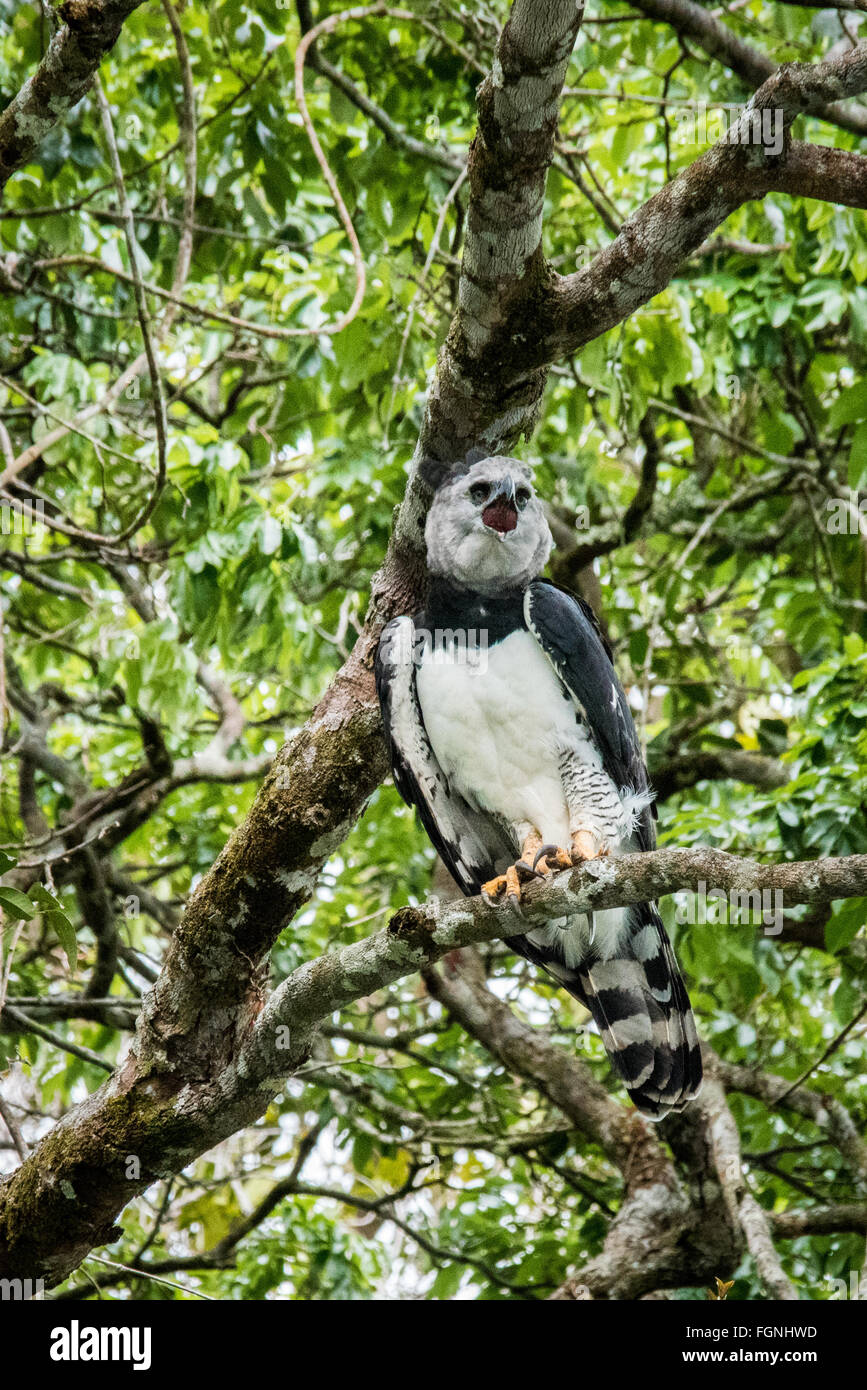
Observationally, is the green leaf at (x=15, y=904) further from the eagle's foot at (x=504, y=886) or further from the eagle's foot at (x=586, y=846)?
the eagle's foot at (x=586, y=846)

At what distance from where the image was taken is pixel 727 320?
5.21 meters

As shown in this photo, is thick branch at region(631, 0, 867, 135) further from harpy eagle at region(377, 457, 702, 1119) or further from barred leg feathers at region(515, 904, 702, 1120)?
barred leg feathers at region(515, 904, 702, 1120)

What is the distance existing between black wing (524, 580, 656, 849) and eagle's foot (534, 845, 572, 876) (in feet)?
0.87

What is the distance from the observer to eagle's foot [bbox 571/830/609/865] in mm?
3213

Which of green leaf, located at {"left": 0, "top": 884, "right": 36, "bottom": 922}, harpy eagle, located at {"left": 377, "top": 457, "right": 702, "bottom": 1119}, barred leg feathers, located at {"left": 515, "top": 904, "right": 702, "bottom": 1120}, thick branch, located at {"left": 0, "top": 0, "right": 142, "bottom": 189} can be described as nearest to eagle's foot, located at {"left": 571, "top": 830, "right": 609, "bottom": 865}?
harpy eagle, located at {"left": 377, "top": 457, "right": 702, "bottom": 1119}

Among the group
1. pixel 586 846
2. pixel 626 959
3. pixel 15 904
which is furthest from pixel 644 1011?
pixel 15 904

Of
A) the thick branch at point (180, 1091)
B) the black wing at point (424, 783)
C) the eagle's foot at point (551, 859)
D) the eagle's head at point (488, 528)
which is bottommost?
the thick branch at point (180, 1091)

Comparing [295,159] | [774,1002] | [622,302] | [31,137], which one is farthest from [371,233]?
[774,1002]

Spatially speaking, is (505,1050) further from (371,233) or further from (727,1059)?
(371,233)

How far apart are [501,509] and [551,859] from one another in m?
0.86

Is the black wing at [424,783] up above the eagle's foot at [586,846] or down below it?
above

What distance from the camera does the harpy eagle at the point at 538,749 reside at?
10.5 feet

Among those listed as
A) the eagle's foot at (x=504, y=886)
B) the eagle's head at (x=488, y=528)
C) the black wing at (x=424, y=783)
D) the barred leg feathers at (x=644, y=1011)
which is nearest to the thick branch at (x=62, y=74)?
the eagle's head at (x=488, y=528)

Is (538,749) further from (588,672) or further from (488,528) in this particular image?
(488,528)
